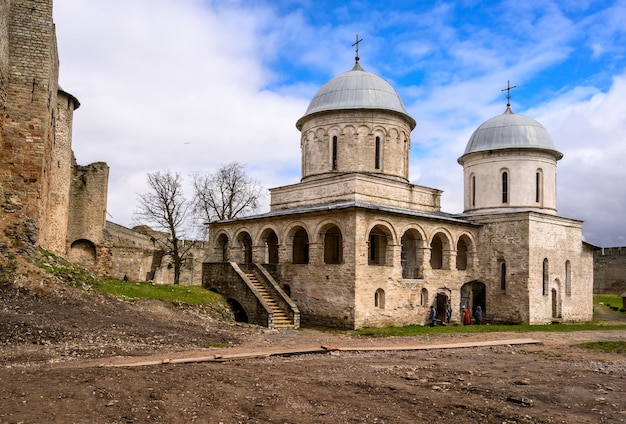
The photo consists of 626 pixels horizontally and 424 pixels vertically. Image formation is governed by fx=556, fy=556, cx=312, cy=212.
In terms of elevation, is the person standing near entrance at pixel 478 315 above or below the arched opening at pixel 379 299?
below

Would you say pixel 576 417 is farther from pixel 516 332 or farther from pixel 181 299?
pixel 181 299

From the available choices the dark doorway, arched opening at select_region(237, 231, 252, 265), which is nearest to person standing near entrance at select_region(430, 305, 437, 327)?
the dark doorway

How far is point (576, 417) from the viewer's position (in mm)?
7703

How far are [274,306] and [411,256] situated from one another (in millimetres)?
6662

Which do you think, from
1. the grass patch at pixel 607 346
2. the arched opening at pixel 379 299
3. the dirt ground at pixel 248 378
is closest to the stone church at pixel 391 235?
the arched opening at pixel 379 299

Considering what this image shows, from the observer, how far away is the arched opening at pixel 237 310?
21500 millimetres

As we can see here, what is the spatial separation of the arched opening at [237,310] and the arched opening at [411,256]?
6953 mm

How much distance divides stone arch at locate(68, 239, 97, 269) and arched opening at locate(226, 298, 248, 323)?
27.9 feet

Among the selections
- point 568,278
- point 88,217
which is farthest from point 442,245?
point 88,217

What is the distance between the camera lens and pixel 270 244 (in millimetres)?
28406

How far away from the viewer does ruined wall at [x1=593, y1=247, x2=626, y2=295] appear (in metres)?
42.4

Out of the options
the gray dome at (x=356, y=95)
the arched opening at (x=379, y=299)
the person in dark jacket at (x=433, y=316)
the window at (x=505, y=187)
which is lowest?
the person in dark jacket at (x=433, y=316)

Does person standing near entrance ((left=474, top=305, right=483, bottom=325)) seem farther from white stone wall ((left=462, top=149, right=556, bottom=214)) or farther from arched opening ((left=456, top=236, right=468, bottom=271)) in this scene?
white stone wall ((left=462, top=149, right=556, bottom=214))

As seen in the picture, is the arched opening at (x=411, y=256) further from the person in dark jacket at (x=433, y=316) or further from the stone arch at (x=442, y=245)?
the person in dark jacket at (x=433, y=316)
